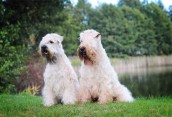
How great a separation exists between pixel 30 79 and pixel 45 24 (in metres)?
5.66

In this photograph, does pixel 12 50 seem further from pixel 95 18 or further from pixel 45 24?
pixel 95 18

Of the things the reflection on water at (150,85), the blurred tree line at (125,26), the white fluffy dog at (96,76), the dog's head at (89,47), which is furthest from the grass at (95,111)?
the blurred tree line at (125,26)

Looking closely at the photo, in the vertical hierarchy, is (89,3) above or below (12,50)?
Answer: above

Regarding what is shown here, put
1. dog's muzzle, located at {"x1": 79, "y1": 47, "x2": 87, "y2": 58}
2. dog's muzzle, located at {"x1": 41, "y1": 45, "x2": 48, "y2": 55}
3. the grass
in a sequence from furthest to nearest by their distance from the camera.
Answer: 1. dog's muzzle, located at {"x1": 41, "y1": 45, "x2": 48, "y2": 55}
2. dog's muzzle, located at {"x1": 79, "y1": 47, "x2": 87, "y2": 58}
3. the grass

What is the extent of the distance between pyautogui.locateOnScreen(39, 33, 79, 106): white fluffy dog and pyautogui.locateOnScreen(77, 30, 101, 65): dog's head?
24.6 inches

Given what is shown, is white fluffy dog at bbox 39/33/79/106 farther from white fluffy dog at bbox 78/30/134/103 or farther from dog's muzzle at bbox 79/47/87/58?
dog's muzzle at bbox 79/47/87/58

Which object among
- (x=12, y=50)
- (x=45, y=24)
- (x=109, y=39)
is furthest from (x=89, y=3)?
(x=12, y=50)

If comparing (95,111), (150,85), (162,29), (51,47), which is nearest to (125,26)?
(162,29)

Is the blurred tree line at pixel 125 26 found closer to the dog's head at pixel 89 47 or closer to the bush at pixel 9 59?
the bush at pixel 9 59

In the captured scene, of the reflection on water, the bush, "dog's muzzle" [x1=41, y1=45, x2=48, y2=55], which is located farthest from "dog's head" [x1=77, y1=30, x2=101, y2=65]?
the reflection on water

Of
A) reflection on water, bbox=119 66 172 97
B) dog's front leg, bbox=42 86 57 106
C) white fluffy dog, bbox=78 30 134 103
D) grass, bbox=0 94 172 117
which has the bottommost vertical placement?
reflection on water, bbox=119 66 172 97

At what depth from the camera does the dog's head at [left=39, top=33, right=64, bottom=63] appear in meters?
9.29

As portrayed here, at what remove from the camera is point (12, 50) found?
18.4 meters

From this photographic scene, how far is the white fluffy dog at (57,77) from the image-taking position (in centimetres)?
930
